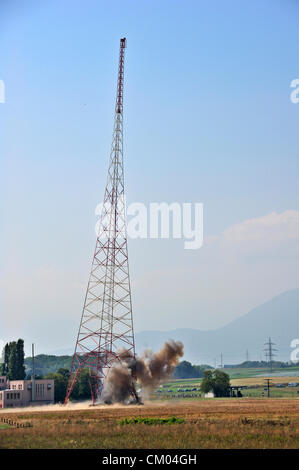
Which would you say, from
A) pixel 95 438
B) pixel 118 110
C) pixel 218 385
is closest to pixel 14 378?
pixel 218 385

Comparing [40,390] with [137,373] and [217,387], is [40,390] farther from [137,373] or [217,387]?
[217,387]

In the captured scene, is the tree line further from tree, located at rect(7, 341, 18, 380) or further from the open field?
the open field

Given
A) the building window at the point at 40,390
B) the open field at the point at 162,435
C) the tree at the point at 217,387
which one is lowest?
the tree at the point at 217,387

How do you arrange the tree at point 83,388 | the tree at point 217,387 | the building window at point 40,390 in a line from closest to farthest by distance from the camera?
the building window at point 40,390, the tree at point 83,388, the tree at point 217,387

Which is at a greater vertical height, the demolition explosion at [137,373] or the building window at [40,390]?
the demolition explosion at [137,373]

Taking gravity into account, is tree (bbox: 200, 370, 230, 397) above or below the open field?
below

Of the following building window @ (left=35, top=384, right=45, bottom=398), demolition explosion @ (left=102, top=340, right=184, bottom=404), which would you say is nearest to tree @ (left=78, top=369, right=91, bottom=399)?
building window @ (left=35, top=384, right=45, bottom=398)

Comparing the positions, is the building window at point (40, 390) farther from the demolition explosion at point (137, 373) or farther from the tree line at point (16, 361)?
the tree line at point (16, 361)

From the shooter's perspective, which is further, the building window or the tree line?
the tree line

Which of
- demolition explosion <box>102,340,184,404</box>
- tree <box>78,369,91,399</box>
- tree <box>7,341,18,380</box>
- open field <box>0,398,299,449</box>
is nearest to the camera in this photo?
open field <box>0,398,299,449</box>

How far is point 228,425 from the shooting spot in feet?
207

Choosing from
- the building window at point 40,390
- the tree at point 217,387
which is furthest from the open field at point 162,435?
the tree at point 217,387

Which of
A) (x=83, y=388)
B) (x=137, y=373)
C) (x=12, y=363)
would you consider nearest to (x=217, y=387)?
(x=83, y=388)
